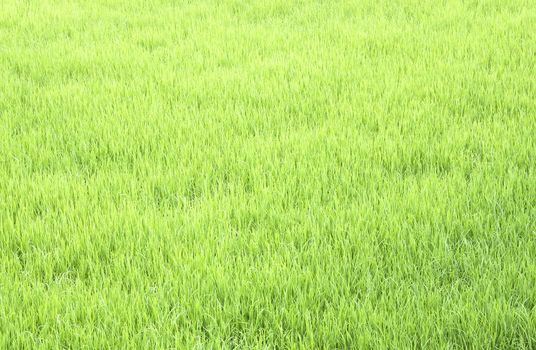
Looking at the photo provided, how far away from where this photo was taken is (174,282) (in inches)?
79.3

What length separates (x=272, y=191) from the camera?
2650 millimetres

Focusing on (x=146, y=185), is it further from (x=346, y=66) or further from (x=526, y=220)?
(x=346, y=66)

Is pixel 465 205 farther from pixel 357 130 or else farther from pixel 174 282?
pixel 174 282

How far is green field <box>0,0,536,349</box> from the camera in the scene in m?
1.87

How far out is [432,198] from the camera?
2.49 m

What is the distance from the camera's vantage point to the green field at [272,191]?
1.87 m

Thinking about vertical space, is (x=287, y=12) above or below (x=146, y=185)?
above

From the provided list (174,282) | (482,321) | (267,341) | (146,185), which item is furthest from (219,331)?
(146,185)

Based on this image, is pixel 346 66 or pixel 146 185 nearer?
pixel 146 185

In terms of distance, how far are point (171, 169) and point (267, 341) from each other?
125cm

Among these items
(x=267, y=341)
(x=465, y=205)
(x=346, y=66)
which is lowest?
(x=267, y=341)

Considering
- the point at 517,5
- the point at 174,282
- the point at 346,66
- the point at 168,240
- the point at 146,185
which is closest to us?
the point at 174,282

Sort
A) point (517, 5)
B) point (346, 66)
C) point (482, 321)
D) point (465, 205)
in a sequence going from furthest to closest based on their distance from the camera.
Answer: point (517, 5) → point (346, 66) → point (465, 205) → point (482, 321)

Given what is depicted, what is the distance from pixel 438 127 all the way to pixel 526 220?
101 centimetres
